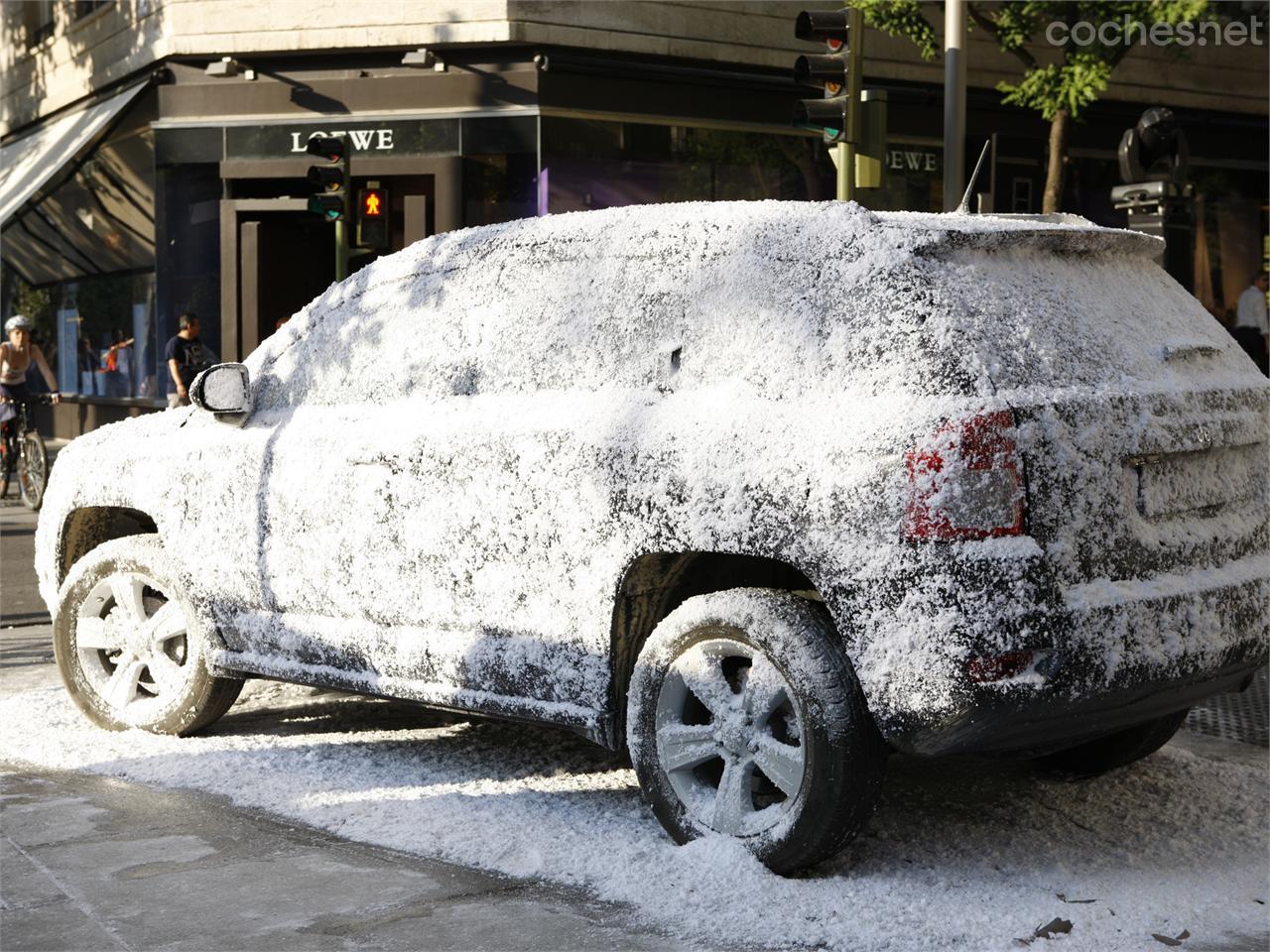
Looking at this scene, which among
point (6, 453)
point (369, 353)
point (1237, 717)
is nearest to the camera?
point (369, 353)

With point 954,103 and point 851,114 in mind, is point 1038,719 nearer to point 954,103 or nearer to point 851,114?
point 851,114

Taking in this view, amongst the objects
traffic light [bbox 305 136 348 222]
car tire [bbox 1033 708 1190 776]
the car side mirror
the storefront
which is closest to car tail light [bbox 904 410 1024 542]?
car tire [bbox 1033 708 1190 776]

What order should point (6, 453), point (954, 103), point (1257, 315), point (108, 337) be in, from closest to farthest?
point (954, 103), point (6, 453), point (1257, 315), point (108, 337)

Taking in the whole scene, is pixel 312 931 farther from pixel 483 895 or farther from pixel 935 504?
pixel 935 504

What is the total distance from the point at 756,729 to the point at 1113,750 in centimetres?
157

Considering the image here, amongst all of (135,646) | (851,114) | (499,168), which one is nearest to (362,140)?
(499,168)

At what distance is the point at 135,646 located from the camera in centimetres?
683

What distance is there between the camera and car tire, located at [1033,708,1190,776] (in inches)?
229

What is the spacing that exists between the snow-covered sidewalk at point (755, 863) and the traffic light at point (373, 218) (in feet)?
36.4

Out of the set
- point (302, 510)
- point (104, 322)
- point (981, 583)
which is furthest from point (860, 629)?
point (104, 322)

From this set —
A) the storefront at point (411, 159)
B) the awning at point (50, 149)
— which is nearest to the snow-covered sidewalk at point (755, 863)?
the storefront at point (411, 159)

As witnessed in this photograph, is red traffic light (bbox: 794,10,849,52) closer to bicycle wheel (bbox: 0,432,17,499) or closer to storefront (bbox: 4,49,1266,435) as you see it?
storefront (bbox: 4,49,1266,435)

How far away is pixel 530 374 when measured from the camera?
560 cm

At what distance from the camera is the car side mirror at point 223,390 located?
6465 mm
